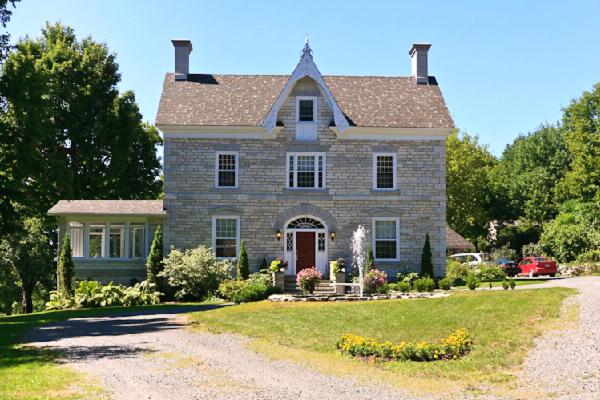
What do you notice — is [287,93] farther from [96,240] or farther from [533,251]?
[533,251]

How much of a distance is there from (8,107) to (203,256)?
1067 centimetres

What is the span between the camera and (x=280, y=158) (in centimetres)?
3131

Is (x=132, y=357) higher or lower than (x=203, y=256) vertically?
lower

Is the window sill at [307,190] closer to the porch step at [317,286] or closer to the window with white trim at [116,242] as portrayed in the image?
the porch step at [317,286]

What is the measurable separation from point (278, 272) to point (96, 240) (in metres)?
10.00

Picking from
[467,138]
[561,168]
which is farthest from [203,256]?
[561,168]

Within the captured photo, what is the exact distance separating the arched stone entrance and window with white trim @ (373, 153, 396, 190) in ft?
11.1

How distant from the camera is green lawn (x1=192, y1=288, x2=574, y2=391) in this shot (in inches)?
512

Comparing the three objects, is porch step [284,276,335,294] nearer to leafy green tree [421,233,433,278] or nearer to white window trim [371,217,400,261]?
white window trim [371,217,400,261]

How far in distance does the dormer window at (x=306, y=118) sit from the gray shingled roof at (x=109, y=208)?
747 cm

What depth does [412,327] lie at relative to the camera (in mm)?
17188

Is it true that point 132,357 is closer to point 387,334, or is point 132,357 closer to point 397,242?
point 387,334

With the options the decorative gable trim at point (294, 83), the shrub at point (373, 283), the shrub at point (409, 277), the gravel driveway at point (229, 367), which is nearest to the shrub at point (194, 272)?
the shrub at point (373, 283)

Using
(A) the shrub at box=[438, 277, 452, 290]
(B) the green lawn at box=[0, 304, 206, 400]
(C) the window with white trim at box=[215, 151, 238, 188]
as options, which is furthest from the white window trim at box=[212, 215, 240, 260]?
(B) the green lawn at box=[0, 304, 206, 400]
